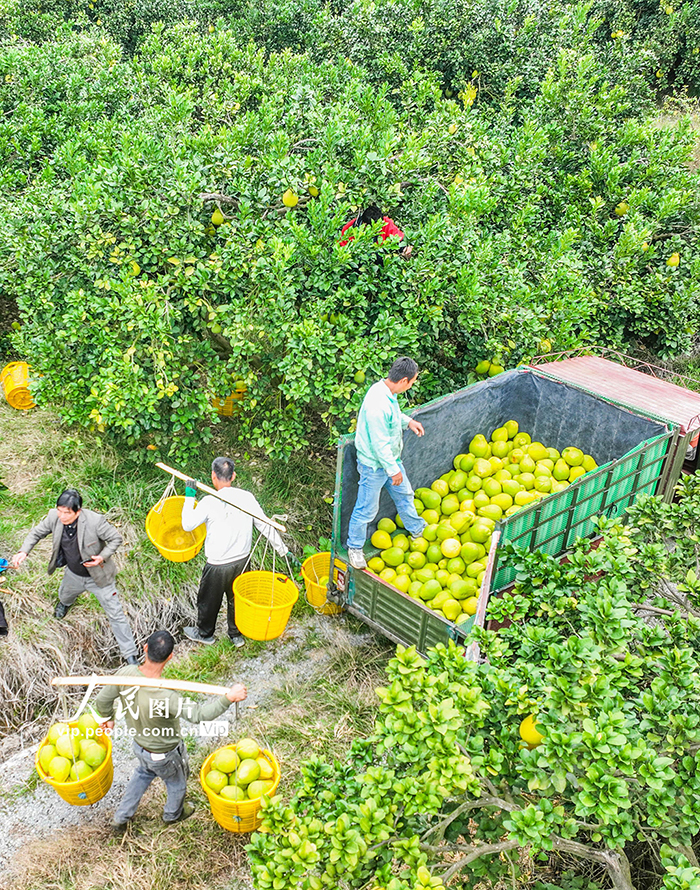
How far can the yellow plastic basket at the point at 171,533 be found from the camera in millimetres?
6230

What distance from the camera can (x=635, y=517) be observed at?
4602 mm

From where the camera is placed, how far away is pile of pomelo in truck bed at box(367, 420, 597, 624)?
606 cm

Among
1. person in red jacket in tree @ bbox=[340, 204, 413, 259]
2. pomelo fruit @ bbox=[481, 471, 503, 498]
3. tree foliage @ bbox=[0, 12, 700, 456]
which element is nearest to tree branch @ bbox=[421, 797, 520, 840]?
pomelo fruit @ bbox=[481, 471, 503, 498]

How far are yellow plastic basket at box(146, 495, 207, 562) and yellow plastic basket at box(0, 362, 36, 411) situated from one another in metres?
3.29

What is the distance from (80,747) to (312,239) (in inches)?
178

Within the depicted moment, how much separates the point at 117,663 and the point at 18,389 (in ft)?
12.6

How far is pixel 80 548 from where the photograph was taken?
5680mm

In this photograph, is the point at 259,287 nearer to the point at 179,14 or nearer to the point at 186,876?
the point at 186,876

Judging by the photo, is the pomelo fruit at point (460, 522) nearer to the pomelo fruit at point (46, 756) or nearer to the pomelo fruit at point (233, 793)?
the pomelo fruit at point (233, 793)

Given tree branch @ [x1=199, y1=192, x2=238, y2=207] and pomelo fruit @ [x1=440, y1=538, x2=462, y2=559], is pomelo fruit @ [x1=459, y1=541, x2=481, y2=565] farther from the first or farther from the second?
tree branch @ [x1=199, y1=192, x2=238, y2=207]

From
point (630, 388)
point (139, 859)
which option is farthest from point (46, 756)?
point (630, 388)

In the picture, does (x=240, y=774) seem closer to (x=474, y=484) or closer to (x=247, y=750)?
(x=247, y=750)

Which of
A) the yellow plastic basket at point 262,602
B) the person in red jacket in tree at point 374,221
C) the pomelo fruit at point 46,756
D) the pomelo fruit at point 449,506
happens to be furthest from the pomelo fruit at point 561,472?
the pomelo fruit at point 46,756

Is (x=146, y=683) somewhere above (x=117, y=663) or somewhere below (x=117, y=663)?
above
